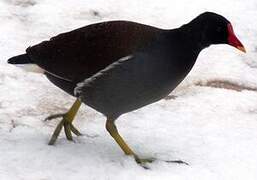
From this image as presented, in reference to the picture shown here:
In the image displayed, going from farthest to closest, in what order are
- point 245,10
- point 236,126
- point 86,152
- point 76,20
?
point 245,10, point 76,20, point 236,126, point 86,152

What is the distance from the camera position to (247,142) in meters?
4.62

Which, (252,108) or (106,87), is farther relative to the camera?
(252,108)

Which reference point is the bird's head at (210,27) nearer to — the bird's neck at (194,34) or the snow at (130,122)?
the bird's neck at (194,34)

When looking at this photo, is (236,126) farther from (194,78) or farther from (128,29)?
(128,29)

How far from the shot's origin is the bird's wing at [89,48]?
161 inches

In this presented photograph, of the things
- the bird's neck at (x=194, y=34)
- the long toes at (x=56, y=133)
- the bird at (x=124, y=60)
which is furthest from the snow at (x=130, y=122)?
the bird's neck at (x=194, y=34)

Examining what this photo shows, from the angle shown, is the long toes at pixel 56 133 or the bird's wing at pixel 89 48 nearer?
the bird's wing at pixel 89 48

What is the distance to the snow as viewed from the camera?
164 inches

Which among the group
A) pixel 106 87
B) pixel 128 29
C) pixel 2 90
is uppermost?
pixel 128 29

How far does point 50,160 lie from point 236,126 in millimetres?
1441

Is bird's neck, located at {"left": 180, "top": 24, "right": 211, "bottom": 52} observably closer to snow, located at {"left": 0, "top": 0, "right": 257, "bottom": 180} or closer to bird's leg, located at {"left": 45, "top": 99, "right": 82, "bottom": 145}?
snow, located at {"left": 0, "top": 0, "right": 257, "bottom": 180}

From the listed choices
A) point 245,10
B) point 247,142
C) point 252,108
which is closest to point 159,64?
point 247,142

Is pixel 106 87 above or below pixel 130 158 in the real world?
above

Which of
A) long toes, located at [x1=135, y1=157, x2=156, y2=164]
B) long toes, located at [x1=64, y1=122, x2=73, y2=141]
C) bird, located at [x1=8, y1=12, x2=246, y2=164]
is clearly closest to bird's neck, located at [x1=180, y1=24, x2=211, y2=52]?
bird, located at [x1=8, y1=12, x2=246, y2=164]
